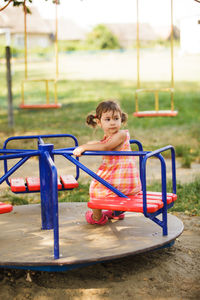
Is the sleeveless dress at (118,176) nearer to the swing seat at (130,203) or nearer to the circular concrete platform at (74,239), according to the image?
the swing seat at (130,203)

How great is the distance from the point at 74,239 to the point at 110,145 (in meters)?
0.79

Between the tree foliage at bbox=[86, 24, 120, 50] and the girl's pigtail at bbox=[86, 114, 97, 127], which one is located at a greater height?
the tree foliage at bbox=[86, 24, 120, 50]

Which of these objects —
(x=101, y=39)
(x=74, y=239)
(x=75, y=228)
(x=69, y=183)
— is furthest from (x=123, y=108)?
(x=101, y=39)

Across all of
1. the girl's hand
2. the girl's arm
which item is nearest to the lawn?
the girl's arm

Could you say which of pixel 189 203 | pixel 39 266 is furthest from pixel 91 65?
pixel 39 266

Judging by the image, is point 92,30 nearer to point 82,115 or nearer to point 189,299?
point 82,115

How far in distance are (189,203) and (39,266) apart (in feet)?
8.95

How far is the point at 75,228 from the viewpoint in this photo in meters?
4.24

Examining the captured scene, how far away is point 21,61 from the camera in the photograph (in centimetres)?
3741

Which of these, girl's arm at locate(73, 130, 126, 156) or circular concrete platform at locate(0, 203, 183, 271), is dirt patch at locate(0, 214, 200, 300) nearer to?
circular concrete platform at locate(0, 203, 183, 271)

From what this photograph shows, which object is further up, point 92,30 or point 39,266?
point 92,30

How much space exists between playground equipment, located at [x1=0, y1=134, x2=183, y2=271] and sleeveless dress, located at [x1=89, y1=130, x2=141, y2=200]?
9 centimetres

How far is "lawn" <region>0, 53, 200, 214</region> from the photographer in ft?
33.0

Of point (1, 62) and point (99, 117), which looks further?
point (1, 62)
